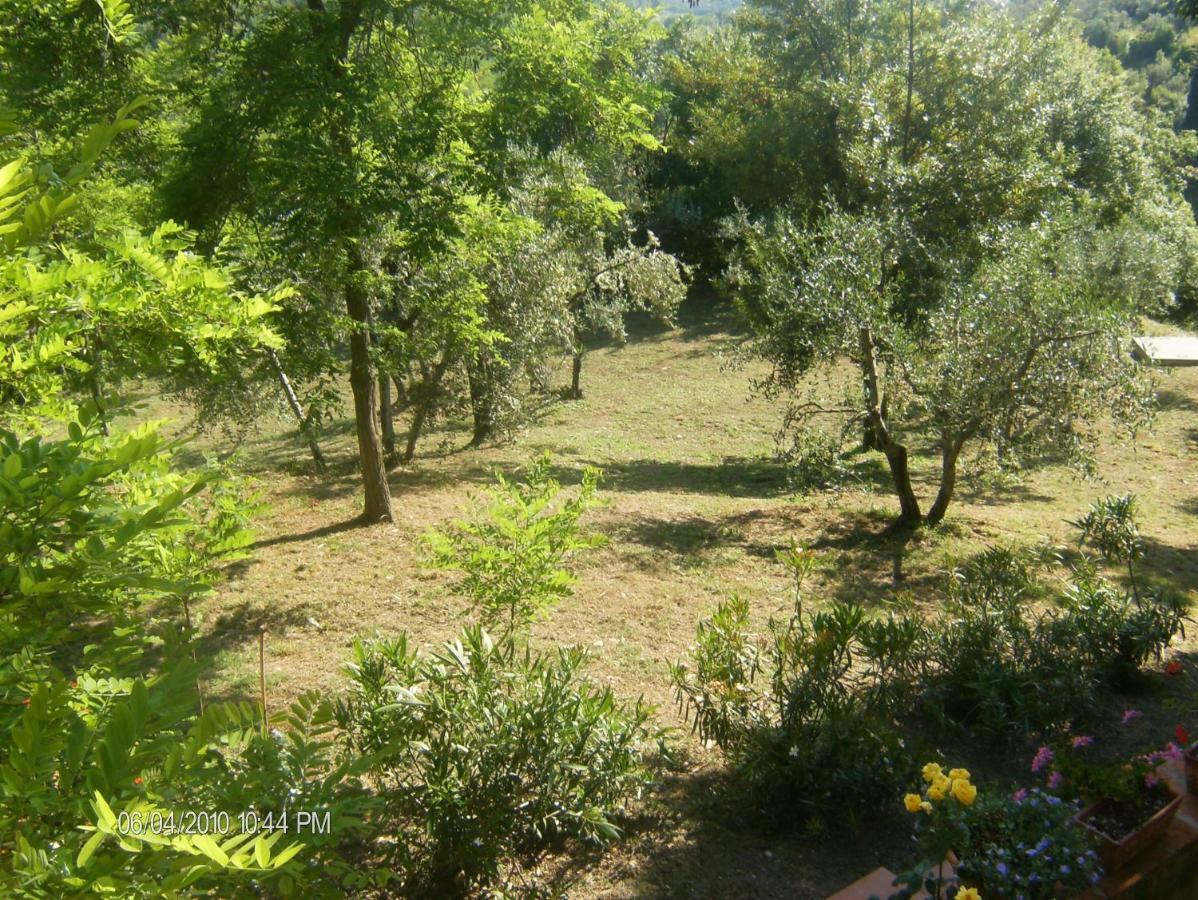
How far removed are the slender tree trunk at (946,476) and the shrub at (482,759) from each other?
6.01 m

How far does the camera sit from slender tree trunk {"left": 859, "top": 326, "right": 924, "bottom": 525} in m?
8.95

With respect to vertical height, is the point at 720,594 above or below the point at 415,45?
below

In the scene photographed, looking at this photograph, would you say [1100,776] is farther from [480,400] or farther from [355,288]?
[480,400]

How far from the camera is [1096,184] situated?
685 inches

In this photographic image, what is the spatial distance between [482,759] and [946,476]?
7.01 meters

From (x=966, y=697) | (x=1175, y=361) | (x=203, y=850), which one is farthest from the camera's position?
(x=1175, y=361)

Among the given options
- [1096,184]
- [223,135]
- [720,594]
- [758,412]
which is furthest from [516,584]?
[1096,184]

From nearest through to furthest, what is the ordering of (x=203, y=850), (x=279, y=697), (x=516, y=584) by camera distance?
(x=203, y=850)
(x=516, y=584)
(x=279, y=697)

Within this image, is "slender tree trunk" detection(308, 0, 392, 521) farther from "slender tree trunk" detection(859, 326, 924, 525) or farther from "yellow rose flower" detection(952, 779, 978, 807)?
"yellow rose flower" detection(952, 779, 978, 807)

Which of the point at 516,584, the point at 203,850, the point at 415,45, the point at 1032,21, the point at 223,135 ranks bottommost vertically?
the point at 516,584

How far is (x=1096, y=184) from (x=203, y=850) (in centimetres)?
2011

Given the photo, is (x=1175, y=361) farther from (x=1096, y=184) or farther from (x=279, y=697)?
(x=279, y=697)
